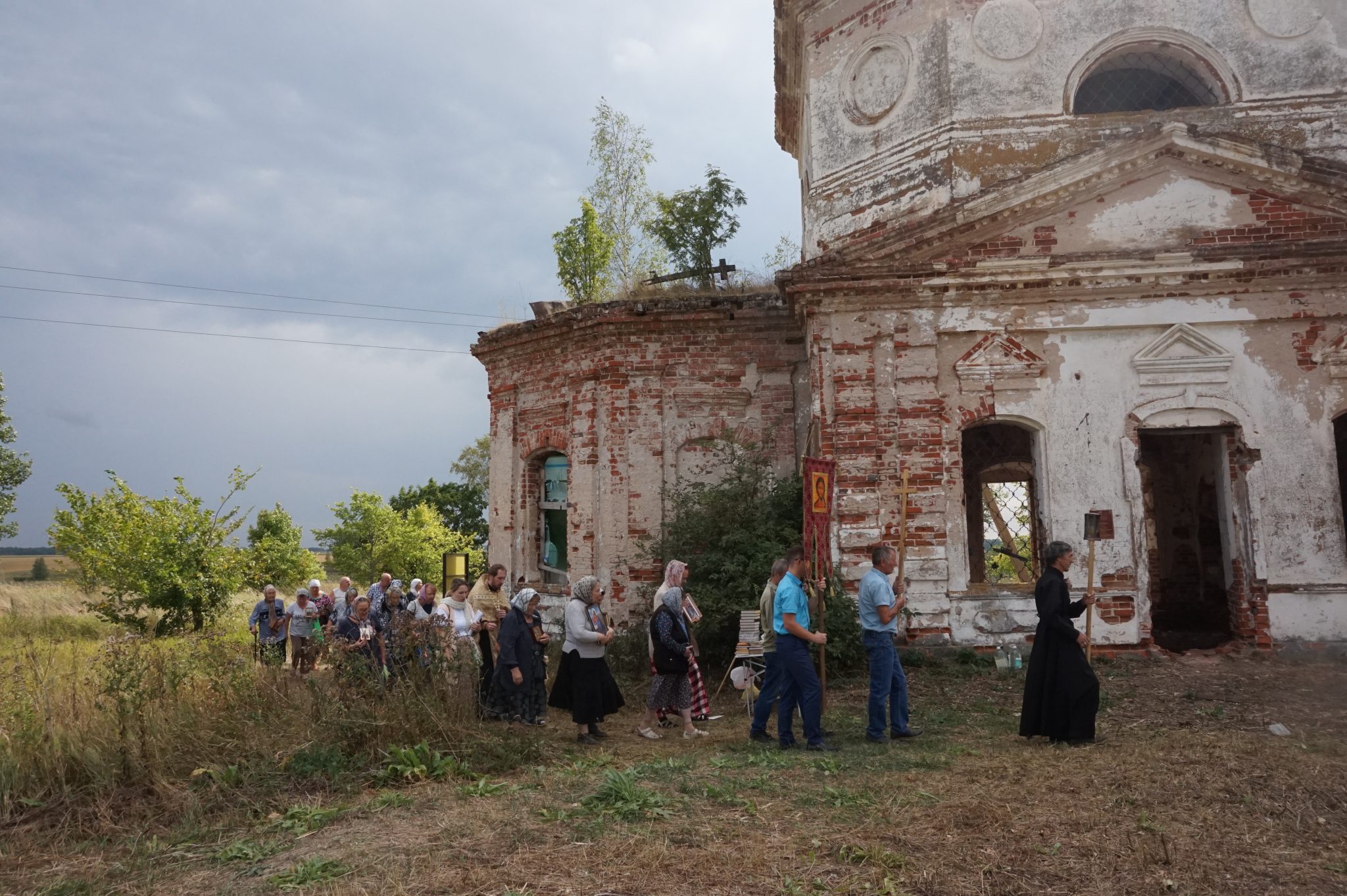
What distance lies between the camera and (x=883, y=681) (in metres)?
7.38

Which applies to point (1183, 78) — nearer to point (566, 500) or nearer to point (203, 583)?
point (566, 500)

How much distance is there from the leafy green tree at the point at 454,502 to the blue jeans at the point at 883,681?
35211mm

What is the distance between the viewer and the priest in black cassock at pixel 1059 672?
7.02 meters

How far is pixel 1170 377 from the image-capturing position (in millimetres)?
10727

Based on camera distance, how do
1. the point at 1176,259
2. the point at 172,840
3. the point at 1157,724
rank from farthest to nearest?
the point at 1176,259, the point at 1157,724, the point at 172,840

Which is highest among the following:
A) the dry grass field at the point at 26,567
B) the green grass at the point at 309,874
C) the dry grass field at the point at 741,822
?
the dry grass field at the point at 26,567

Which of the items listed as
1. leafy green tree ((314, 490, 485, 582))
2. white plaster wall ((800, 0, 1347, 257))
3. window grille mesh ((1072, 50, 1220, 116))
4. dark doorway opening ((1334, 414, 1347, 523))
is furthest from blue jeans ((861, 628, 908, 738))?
leafy green tree ((314, 490, 485, 582))

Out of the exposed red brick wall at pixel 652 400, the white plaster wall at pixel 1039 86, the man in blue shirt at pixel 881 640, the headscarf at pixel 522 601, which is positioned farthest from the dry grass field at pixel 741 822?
the white plaster wall at pixel 1039 86

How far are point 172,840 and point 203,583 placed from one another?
44.2ft

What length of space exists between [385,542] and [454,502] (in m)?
10.2

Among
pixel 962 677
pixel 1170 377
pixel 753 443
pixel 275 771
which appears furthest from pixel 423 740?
pixel 1170 377

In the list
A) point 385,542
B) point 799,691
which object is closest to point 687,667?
point 799,691

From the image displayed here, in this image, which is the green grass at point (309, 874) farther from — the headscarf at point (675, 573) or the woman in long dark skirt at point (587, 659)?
the headscarf at point (675, 573)

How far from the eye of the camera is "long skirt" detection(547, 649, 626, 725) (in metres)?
→ 8.02
